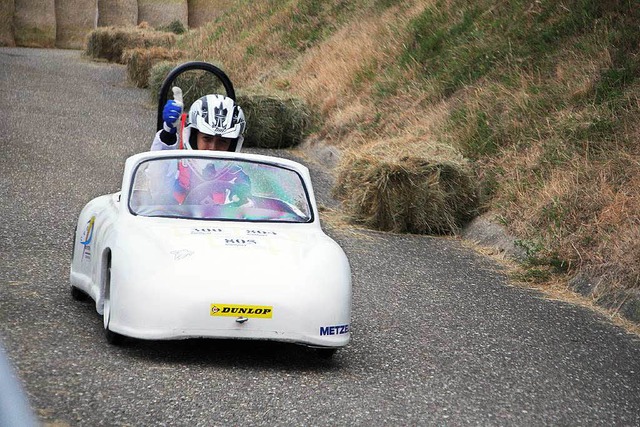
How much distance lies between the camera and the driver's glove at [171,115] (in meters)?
8.79

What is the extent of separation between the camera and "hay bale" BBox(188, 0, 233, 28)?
54656 mm

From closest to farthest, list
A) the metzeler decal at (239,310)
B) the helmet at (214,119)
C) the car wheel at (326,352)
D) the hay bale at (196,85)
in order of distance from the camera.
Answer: the metzeler decal at (239,310) → the car wheel at (326,352) → the helmet at (214,119) → the hay bale at (196,85)

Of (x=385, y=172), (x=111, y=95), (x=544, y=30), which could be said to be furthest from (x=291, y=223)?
(x=111, y=95)

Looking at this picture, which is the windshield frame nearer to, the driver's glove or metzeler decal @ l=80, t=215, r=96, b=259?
metzeler decal @ l=80, t=215, r=96, b=259

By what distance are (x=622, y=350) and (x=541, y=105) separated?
6.61m

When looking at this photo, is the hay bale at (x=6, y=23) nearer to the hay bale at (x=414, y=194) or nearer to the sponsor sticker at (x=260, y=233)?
the hay bale at (x=414, y=194)

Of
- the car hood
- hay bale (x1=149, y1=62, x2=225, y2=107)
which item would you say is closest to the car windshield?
the car hood

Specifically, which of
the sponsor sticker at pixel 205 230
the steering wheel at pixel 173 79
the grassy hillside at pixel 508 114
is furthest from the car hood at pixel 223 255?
the grassy hillside at pixel 508 114

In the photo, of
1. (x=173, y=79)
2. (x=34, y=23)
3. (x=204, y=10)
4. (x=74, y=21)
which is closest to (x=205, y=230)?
(x=173, y=79)

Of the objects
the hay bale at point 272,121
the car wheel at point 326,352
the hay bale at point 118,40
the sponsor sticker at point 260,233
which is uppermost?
the sponsor sticker at point 260,233

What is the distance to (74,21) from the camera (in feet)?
161

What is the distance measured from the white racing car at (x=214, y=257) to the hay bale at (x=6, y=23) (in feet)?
125

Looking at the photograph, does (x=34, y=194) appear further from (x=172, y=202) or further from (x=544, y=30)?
(x=544, y=30)

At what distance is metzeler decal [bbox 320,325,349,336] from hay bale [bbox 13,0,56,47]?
4130 cm
